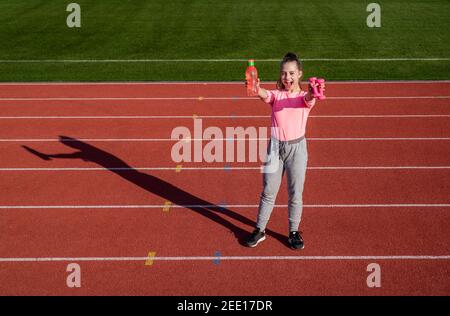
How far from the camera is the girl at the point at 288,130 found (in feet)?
15.1

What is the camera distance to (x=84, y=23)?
19.3m

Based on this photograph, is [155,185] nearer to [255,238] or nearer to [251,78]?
[255,238]

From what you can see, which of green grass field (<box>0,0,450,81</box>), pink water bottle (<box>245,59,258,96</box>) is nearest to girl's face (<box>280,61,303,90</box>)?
pink water bottle (<box>245,59,258,96</box>)

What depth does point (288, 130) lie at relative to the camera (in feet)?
15.6

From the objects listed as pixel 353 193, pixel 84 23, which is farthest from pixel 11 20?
pixel 353 193

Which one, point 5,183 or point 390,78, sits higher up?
point 390,78

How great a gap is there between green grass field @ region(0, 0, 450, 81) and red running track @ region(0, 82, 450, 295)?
11.9ft

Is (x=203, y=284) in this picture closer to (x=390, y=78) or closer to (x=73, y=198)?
(x=73, y=198)

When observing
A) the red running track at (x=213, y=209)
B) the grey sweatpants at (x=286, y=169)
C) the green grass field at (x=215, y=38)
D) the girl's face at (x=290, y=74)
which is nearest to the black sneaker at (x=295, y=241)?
the red running track at (x=213, y=209)

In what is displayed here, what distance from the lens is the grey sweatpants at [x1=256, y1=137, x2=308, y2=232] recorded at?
4.81 metres

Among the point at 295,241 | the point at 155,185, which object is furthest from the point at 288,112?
the point at 155,185

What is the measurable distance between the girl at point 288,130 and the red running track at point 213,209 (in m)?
0.83
